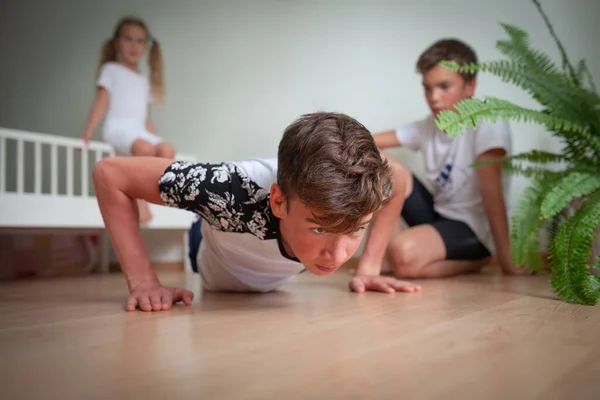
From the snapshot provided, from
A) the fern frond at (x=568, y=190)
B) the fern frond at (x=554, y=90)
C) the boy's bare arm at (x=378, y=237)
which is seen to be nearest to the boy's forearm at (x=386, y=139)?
the fern frond at (x=554, y=90)

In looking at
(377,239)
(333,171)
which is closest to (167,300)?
(333,171)

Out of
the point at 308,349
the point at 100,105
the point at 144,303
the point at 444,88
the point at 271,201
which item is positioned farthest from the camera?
the point at 100,105

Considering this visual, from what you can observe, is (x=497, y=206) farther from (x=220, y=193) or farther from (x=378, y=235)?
(x=220, y=193)

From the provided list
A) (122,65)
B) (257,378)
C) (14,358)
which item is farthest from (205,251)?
(122,65)

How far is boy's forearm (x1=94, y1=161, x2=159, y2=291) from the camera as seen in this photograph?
133cm

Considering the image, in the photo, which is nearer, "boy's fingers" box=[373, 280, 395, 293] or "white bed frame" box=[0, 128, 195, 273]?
"boy's fingers" box=[373, 280, 395, 293]

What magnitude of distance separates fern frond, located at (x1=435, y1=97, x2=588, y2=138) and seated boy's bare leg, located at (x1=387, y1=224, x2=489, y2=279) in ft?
2.01

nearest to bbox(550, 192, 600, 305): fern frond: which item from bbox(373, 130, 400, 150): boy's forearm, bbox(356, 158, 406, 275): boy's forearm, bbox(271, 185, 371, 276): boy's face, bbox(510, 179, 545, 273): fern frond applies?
bbox(510, 179, 545, 273): fern frond

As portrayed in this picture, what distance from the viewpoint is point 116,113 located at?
297 centimetres

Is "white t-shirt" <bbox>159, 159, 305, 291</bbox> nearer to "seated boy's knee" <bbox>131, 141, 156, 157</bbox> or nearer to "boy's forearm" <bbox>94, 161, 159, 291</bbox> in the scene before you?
"boy's forearm" <bbox>94, 161, 159, 291</bbox>

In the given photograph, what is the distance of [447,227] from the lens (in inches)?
88.1

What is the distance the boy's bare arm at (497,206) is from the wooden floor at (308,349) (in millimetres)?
758

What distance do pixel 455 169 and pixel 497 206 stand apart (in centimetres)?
25

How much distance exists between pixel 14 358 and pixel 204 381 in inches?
12.1
